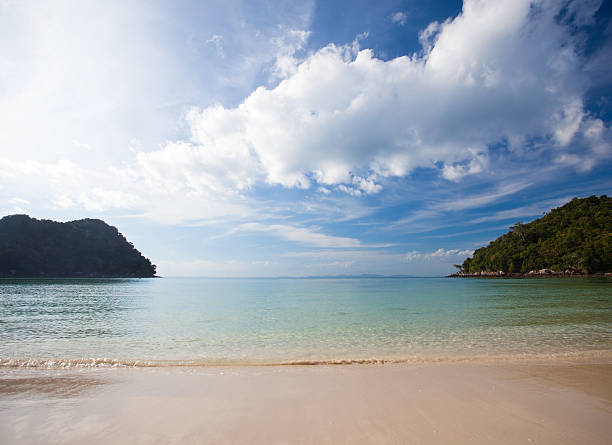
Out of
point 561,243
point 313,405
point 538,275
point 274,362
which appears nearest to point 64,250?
point 274,362

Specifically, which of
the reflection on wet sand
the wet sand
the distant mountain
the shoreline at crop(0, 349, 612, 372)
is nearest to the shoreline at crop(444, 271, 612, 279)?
the shoreline at crop(0, 349, 612, 372)

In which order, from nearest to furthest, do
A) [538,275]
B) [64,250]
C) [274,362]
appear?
[274,362], [538,275], [64,250]

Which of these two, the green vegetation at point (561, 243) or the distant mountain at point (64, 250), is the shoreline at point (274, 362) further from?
the distant mountain at point (64, 250)

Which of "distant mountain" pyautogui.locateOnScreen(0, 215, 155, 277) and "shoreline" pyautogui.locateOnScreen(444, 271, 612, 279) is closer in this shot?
"shoreline" pyautogui.locateOnScreen(444, 271, 612, 279)

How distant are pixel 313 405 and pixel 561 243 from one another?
487ft

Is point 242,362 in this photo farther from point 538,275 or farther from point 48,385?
point 538,275

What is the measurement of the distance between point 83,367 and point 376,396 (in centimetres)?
896

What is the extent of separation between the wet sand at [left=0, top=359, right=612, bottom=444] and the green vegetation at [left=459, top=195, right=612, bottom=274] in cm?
13049

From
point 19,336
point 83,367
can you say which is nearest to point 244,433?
point 83,367

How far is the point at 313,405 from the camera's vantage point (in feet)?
17.8

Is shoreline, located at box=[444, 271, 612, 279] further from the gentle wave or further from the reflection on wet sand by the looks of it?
the reflection on wet sand

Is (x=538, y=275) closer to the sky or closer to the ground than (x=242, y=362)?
closer to the ground

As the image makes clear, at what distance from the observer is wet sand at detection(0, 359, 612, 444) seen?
4.29 meters

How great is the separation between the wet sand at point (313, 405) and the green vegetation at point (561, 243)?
13049cm
